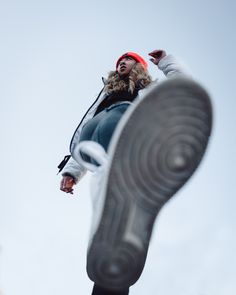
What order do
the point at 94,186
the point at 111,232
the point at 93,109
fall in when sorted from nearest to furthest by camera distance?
1. the point at 111,232
2. the point at 94,186
3. the point at 93,109

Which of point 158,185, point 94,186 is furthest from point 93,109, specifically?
point 158,185

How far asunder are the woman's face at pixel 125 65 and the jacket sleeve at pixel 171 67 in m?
0.34

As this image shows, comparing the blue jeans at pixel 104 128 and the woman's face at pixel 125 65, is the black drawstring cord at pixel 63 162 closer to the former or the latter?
the blue jeans at pixel 104 128

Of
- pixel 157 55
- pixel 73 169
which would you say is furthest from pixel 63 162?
pixel 157 55

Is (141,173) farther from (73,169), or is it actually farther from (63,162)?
(63,162)

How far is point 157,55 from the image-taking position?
9.77 feet

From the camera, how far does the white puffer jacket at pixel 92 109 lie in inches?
109

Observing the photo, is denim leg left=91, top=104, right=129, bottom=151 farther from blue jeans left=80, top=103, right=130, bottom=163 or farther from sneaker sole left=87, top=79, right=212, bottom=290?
sneaker sole left=87, top=79, right=212, bottom=290

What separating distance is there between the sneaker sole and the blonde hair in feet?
3.05

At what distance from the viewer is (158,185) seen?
6.81ft

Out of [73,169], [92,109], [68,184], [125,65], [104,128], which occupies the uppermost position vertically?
[125,65]

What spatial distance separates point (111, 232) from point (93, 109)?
4.65ft

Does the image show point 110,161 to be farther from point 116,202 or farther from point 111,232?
point 111,232

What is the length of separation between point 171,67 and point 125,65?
52 cm
